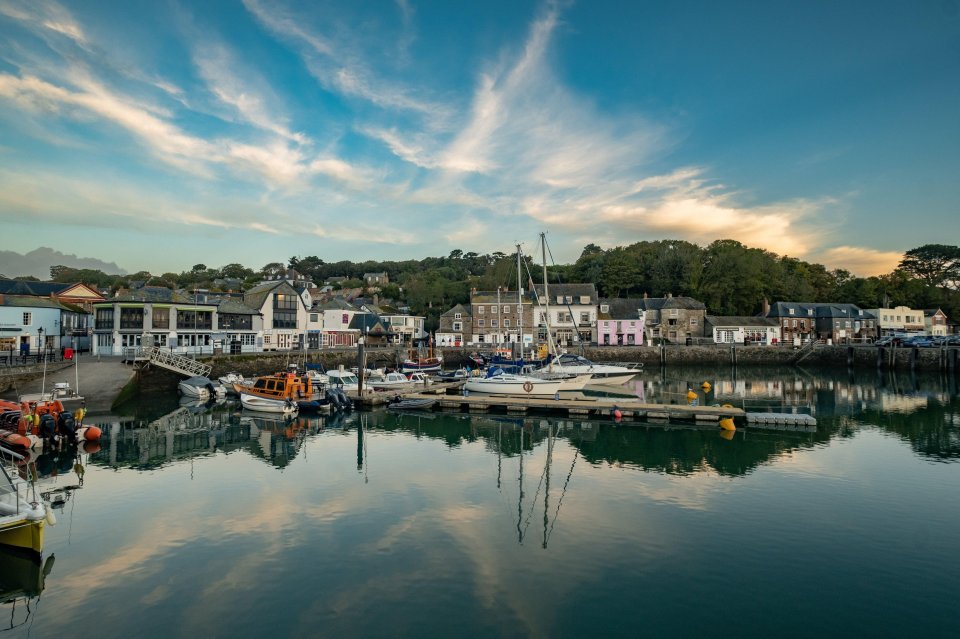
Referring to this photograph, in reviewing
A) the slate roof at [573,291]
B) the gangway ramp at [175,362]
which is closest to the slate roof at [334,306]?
the gangway ramp at [175,362]

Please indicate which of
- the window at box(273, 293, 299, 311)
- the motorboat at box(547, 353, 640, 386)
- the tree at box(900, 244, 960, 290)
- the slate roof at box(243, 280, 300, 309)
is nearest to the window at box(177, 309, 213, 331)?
the slate roof at box(243, 280, 300, 309)

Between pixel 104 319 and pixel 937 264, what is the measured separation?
140089 mm

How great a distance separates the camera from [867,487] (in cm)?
1848

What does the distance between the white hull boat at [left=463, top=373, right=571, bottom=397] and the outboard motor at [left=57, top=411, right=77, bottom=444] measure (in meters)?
23.5

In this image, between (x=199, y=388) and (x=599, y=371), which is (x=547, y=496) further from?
(x=199, y=388)

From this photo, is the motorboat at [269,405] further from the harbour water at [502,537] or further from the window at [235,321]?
the window at [235,321]

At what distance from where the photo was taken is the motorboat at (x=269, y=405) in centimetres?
3328

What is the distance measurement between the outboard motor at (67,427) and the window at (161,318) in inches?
1007

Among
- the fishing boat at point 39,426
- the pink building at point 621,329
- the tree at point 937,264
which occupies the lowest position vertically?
the fishing boat at point 39,426

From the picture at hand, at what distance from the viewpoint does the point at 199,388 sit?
3872 cm

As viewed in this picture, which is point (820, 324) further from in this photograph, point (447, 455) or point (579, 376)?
point (447, 455)

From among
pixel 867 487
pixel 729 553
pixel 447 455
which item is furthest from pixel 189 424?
pixel 867 487

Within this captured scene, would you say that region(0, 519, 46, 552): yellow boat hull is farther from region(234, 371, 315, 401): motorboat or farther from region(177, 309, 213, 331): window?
region(177, 309, 213, 331): window

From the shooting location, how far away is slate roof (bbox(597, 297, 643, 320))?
77.9 metres
